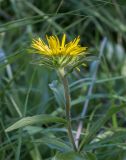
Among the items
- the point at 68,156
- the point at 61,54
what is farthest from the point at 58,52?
the point at 68,156

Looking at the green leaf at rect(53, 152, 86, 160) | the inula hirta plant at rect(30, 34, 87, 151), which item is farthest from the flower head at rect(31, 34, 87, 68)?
the green leaf at rect(53, 152, 86, 160)

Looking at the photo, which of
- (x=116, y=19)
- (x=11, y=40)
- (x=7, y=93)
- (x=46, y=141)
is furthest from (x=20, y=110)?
(x=116, y=19)

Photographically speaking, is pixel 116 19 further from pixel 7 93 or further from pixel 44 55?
pixel 44 55

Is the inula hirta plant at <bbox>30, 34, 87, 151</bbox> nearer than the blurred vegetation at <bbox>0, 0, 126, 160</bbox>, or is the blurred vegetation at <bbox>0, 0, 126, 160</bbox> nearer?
the inula hirta plant at <bbox>30, 34, 87, 151</bbox>

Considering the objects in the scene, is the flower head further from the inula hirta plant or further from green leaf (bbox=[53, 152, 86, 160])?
green leaf (bbox=[53, 152, 86, 160])

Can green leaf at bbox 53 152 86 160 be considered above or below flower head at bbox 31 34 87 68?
below

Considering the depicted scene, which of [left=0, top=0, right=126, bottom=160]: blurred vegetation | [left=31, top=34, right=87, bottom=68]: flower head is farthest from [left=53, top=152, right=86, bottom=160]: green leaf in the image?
[left=31, top=34, right=87, bottom=68]: flower head
